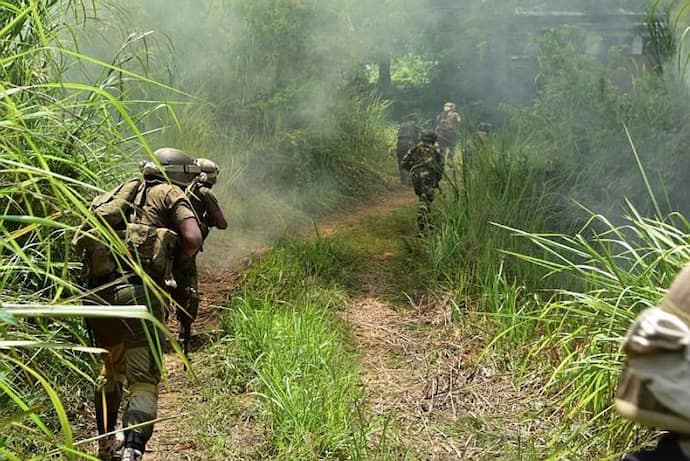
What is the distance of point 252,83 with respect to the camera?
10328 mm

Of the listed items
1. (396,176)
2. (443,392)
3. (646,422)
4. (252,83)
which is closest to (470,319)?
(443,392)

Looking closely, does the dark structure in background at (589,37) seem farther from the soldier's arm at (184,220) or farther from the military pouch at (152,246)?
the military pouch at (152,246)

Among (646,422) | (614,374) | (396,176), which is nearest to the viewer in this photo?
(646,422)

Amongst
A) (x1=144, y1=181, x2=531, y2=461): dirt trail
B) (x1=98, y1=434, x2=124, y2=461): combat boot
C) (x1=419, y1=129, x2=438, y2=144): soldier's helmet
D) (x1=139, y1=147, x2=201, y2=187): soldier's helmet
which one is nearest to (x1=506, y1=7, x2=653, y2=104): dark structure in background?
(x1=419, y1=129, x2=438, y2=144): soldier's helmet

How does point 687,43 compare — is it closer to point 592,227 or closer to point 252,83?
point 592,227

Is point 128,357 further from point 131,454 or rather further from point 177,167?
point 177,167

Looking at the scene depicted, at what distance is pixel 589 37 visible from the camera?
11000 millimetres

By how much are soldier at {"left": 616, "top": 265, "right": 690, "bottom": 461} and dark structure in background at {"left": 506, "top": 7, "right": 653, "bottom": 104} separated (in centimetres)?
602

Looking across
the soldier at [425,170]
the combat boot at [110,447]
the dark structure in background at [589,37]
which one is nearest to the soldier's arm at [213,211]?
the combat boot at [110,447]

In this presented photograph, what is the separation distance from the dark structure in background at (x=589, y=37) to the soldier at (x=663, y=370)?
6020mm

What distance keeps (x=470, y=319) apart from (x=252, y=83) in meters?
5.62

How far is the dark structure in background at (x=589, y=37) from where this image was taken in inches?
323

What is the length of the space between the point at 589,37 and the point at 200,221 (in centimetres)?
745

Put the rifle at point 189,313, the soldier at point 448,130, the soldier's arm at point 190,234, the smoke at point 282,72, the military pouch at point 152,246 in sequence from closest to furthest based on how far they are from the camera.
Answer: the military pouch at point 152,246, the soldier's arm at point 190,234, the rifle at point 189,313, the smoke at point 282,72, the soldier at point 448,130
